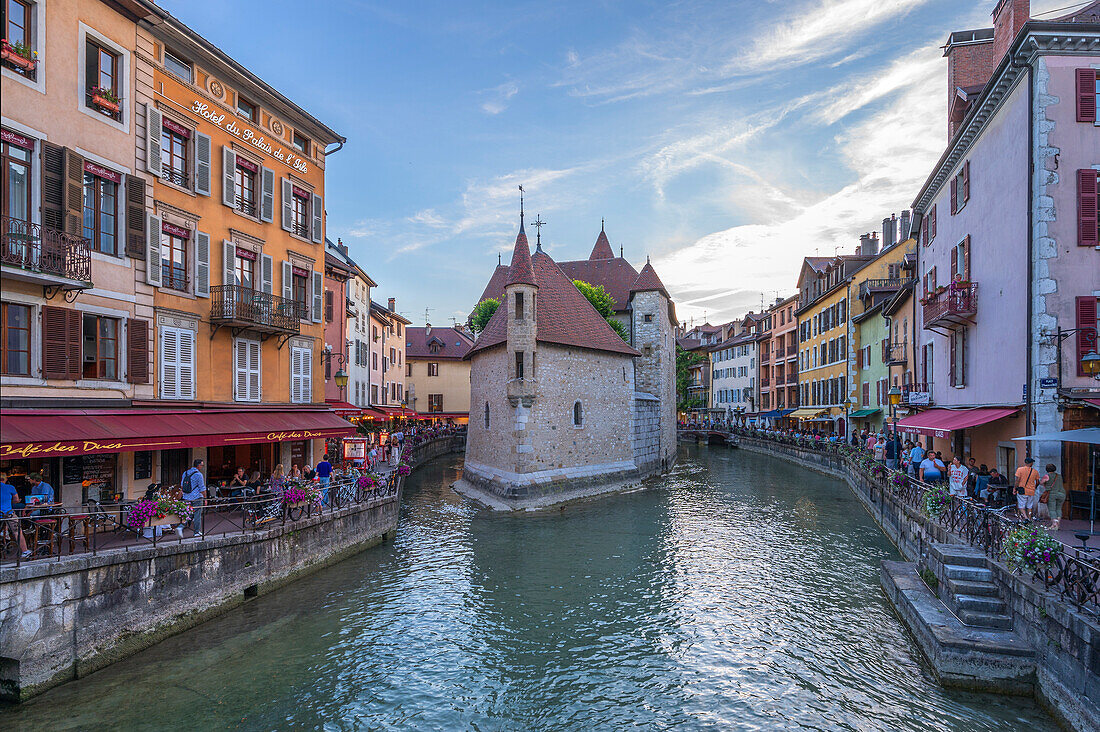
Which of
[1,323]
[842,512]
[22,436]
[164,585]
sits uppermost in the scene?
[1,323]

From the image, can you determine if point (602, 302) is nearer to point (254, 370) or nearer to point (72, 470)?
point (254, 370)

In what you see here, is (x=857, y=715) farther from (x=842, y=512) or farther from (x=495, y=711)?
(x=842, y=512)

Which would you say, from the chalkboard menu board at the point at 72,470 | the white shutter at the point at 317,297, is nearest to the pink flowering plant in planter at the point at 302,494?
the chalkboard menu board at the point at 72,470

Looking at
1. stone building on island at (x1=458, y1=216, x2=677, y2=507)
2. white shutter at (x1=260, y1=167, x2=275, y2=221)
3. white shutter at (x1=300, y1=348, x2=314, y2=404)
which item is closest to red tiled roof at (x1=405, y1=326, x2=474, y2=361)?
stone building on island at (x1=458, y1=216, x2=677, y2=507)

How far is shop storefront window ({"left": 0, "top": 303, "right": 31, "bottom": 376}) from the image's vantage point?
1126 centimetres

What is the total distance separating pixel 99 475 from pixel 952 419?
22164mm

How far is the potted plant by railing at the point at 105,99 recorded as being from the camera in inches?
513

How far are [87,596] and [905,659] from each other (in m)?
13.4

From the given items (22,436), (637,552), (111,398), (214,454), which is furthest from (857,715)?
(214,454)

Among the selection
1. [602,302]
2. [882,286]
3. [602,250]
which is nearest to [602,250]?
[602,250]

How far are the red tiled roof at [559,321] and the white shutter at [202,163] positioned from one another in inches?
501

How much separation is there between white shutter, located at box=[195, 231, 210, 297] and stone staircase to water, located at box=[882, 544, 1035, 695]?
17479 mm

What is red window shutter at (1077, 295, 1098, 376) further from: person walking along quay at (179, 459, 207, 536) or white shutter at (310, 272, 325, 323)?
white shutter at (310, 272, 325, 323)

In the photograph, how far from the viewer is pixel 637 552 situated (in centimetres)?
1802
